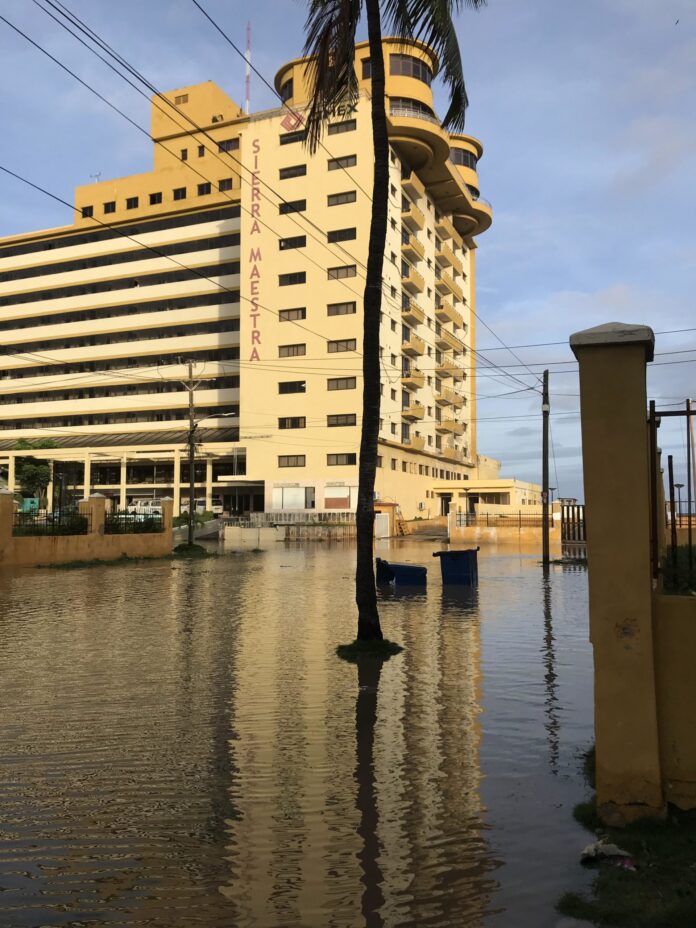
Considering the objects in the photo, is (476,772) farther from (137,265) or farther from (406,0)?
(137,265)

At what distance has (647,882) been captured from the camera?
12.6ft

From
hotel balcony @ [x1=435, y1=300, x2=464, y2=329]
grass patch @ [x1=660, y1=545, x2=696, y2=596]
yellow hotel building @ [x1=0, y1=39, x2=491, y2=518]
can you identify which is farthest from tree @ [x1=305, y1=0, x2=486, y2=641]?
hotel balcony @ [x1=435, y1=300, x2=464, y2=329]

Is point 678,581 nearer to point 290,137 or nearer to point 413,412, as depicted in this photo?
point 413,412

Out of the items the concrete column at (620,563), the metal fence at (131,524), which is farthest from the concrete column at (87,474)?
the concrete column at (620,563)

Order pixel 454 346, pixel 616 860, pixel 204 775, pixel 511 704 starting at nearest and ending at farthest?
1. pixel 616 860
2. pixel 204 775
3. pixel 511 704
4. pixel 454 346

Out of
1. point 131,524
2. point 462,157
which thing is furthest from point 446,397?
point 131,524

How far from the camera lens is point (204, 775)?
5.77 metres

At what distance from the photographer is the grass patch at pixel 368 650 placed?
34.7ft

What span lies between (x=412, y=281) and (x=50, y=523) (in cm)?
4938

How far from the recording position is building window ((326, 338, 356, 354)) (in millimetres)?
63281

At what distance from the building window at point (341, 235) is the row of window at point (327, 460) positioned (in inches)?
706

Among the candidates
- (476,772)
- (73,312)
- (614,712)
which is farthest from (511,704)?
(73,312)

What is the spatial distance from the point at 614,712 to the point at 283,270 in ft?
211

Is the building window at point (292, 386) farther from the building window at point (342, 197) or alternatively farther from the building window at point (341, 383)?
the building window at point (342, 197)
